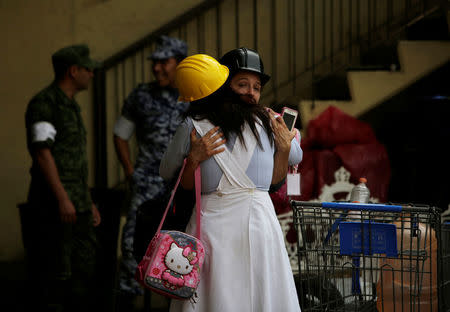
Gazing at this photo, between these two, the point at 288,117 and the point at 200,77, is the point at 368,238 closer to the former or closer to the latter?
the point at 288,117

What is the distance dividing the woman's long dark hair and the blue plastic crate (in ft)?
1.43

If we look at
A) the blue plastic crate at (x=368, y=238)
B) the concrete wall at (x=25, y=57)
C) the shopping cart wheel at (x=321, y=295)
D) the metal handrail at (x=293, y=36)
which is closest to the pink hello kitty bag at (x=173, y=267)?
the shopping cart wheel at (x=321, y=295)

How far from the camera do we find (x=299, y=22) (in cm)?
608

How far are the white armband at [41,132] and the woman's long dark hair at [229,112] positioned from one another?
4.58 feet

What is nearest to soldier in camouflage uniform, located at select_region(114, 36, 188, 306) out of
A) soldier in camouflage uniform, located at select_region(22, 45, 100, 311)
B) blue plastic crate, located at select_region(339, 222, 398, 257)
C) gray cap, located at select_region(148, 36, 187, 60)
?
gray cap, located at select_region(148, 36, 187, 60)

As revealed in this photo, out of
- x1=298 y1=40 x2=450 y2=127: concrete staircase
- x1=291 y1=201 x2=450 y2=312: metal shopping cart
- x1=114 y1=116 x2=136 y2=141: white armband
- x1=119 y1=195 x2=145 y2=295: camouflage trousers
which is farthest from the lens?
x1=298 y1=40 x2=450 y2=127: concrete staircase

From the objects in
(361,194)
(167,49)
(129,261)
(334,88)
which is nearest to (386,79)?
(334,88)

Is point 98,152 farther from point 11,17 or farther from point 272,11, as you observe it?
point 272,11

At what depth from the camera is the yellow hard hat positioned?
2.33 metres

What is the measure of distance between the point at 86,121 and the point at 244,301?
394 centimetres

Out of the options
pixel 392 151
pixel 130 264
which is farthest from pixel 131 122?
pixel 392 151

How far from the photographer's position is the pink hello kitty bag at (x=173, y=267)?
2193mm

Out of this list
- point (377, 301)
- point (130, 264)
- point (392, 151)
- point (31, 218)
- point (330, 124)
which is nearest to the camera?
point (377, 301)

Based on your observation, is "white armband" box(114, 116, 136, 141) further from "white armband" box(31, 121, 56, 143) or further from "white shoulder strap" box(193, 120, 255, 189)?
"white shoulder strap" box(193, 120, 255, 189)
